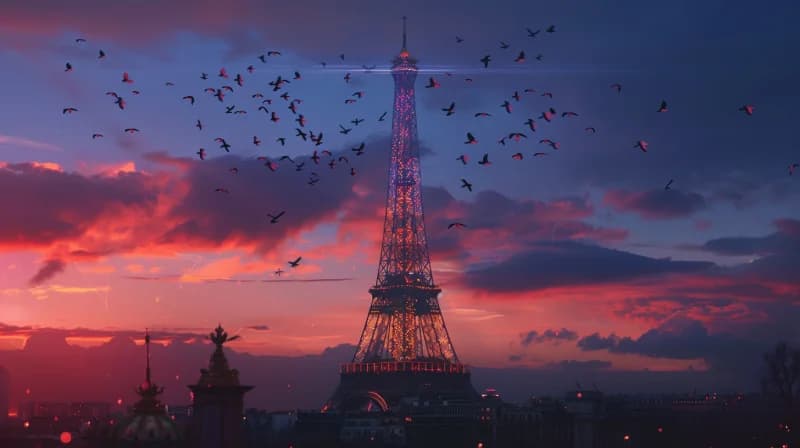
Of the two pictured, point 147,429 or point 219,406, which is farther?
point 147,429

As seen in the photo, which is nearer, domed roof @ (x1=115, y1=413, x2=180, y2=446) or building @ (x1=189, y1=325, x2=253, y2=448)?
building @ (x1=189, y1=325, x2=253, y2=448)

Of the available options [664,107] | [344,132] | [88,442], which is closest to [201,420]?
[88,442]

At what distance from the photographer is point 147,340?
79.8 metres

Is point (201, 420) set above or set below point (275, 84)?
below

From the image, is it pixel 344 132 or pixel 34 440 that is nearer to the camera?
pixel 344 132

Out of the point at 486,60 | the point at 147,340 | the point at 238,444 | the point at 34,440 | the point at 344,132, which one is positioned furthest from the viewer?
the point at 34,440

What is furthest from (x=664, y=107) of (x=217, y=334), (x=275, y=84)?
(x=217, y=334)

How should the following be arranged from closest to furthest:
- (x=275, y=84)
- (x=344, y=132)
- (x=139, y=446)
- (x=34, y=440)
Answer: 1. (x=139, y=446)
2. (x=275, y=84)
3. (x=344, y=132)
4. (x=34, y=440)

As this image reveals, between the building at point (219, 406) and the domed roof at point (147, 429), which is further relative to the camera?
the domed roof at point (147, 429)

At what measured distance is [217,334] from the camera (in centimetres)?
7312

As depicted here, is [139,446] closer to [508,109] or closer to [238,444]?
[238,444]

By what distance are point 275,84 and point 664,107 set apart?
76.0 ft

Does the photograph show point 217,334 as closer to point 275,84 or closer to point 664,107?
point 275,84

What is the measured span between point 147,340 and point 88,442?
24.1ft
